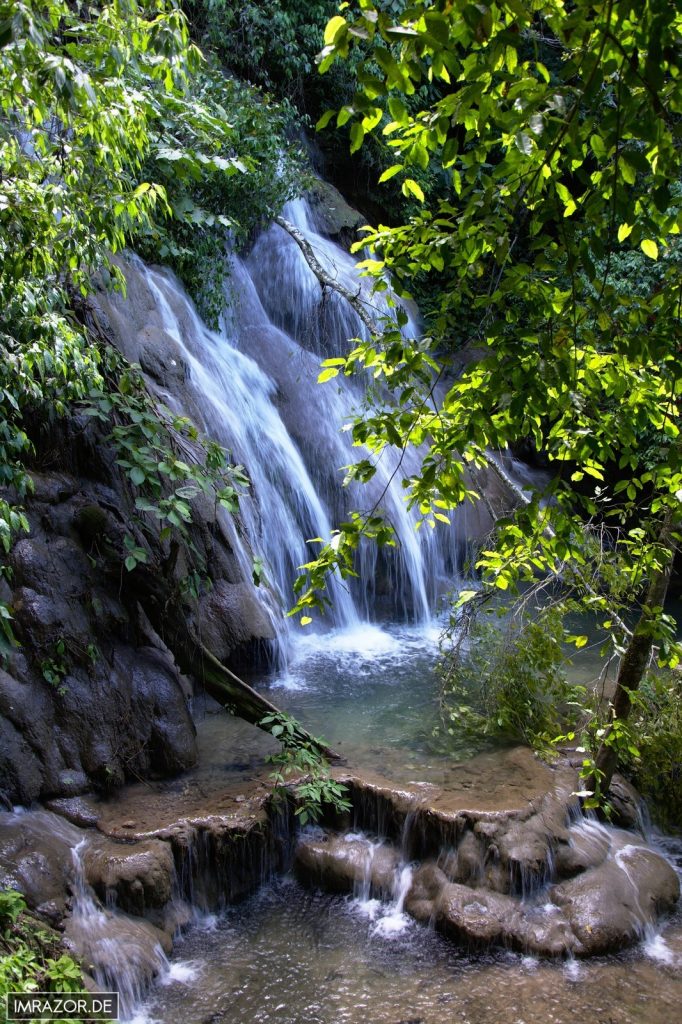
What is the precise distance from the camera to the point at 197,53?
442 centimetres

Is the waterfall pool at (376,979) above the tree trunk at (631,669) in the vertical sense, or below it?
below

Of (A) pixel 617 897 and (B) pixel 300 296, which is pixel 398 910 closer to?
(A) pixel 617 897

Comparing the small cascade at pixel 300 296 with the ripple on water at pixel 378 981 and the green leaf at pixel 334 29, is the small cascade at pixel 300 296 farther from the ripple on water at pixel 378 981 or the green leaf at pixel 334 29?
the green leaf at pixel 334 29

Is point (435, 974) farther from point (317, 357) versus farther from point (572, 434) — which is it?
point (317, 357)

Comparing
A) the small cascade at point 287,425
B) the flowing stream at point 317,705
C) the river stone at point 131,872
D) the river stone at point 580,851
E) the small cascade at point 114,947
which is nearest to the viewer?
the small cascade at point 114,947

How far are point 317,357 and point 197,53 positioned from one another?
22.1 feet

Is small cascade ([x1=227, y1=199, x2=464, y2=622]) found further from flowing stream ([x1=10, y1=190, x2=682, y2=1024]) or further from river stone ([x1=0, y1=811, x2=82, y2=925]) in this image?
river stone ([x1=0, y1=811, x2=82, y2=925])

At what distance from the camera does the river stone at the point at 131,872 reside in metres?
4.56

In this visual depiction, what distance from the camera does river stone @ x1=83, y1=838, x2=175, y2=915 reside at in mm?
4562

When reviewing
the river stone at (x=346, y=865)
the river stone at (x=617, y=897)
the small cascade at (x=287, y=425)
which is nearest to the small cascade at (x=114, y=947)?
the river stone at (x=346, y=865)

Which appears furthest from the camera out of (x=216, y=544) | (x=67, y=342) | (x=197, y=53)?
(x=216, y=544)

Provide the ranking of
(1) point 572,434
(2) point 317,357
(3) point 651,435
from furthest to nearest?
(3) point 651,435, (2) point 317,357, (1) point 572,434

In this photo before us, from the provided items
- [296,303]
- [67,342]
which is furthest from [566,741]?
[296,303]

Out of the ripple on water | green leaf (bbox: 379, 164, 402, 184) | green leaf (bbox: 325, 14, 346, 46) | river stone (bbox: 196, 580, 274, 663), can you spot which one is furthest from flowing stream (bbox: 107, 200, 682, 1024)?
green leaf (bbox: 325, 14, 346, 46)
